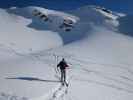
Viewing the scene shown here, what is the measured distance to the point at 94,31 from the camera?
238 ft

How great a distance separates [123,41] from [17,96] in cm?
4768

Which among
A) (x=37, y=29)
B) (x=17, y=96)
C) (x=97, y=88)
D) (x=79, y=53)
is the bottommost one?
(x=37, y=29)

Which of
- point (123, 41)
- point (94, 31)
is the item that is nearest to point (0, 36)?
point (94, 31)

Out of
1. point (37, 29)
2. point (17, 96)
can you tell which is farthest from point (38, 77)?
point (37, 29)

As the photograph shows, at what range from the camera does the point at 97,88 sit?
74.0 ft

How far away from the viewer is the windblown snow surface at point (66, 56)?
20078 mm

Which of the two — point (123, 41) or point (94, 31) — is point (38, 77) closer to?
point (123, 41)

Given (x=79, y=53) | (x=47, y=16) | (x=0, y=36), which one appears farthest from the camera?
(x=47, y=16)

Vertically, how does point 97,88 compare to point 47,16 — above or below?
above

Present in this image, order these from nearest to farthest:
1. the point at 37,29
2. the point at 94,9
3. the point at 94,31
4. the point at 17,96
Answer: the point at 17,96 < the point at 94,31 < the point at 37,29 < the point at 94,9

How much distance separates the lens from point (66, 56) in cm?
4300

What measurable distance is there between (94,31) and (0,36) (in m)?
24.2

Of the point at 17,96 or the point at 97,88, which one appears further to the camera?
the point at 97,88

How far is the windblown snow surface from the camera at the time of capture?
65.9 feet
